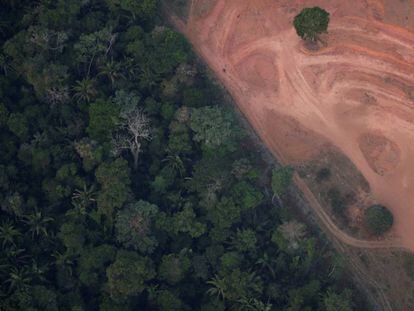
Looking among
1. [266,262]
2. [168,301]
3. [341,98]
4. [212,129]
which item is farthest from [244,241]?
[341,98]

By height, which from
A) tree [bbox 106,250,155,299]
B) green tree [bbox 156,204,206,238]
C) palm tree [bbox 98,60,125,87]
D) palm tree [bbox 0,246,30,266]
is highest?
palm tree [bbox 98,60,125,87]

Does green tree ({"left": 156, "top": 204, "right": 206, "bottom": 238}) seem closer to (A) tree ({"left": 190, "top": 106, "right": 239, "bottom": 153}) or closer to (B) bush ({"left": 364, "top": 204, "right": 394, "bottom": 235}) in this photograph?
(A) tree ({"left": 190, "top": 106, "right": 239, "bottom": 153})

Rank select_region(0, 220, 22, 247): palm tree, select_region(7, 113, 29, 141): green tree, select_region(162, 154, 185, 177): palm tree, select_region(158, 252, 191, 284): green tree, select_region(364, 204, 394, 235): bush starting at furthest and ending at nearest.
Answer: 1. select_region(162, 154, 185, 177): palm tree
2. select_region(364, 204, 394, 235): bush
3. select_region(7, 113, 29, 141): green tree
4. select_region(158, 252, 191, 284): green tree
5. select_region(0, 220, 22, 247): palm tree

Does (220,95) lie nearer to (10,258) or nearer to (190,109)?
(190,109)

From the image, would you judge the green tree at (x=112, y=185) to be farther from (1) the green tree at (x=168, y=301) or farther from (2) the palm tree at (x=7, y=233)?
(1) the green tree at (x=168, y=301)

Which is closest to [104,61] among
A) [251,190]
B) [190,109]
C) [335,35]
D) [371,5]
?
[190,109]

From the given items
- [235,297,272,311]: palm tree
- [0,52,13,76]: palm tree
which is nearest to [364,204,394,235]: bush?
[235,297,272,311]: palm tree

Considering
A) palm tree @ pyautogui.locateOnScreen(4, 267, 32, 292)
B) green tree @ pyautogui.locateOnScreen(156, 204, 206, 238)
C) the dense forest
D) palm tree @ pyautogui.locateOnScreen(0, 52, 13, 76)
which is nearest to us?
palm tree @ pyautogui.locateOnScreen(4, 267, 32, 292)

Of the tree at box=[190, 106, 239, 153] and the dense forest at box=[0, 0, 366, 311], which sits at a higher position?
the tree at box=[190, 106, 239, 153]

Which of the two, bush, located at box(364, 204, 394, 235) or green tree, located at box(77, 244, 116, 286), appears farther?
bush, located at box(364, 204, 394, 235)
